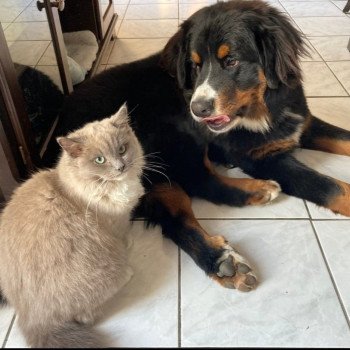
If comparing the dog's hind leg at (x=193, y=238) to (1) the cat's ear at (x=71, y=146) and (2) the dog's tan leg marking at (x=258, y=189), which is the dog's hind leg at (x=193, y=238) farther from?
(1) the cat's ear at (x=71, y=146)

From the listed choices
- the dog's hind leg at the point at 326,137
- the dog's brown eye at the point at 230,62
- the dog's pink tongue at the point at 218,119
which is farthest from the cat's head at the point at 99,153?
the dog's hind leg at the point at 326,137

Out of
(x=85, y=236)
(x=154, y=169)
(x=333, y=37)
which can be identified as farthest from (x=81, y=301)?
(x=333, y=37)

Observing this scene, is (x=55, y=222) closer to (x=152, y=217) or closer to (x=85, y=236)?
(x=85, y=236)

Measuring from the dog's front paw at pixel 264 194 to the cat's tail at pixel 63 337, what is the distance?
0.83 m

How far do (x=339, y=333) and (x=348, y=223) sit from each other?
0.49m

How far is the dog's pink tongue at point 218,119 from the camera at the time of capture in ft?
4.80

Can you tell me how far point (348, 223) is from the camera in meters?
1.51

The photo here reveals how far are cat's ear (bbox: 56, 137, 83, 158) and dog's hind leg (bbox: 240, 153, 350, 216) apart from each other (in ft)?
2.54

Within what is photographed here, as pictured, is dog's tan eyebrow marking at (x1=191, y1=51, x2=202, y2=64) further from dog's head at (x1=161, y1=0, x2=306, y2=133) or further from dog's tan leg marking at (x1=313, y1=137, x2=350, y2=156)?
dog's tan leg marking at (x1=313, y1=137, x2=350, y2=156)

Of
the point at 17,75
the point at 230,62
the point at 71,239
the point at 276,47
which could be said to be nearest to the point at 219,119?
the point at 230,62

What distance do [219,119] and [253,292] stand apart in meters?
0.68

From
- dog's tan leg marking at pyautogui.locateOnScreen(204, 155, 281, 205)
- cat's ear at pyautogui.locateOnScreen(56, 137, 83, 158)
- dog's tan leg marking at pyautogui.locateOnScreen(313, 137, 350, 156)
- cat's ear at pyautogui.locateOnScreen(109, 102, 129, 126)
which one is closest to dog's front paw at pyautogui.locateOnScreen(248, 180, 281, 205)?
dog's tan leg marking at pyautogui.locateOnScreen(204, 155, 281, 205)

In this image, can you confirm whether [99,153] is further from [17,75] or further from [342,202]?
[342,202]

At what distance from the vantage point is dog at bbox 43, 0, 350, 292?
1378mm
